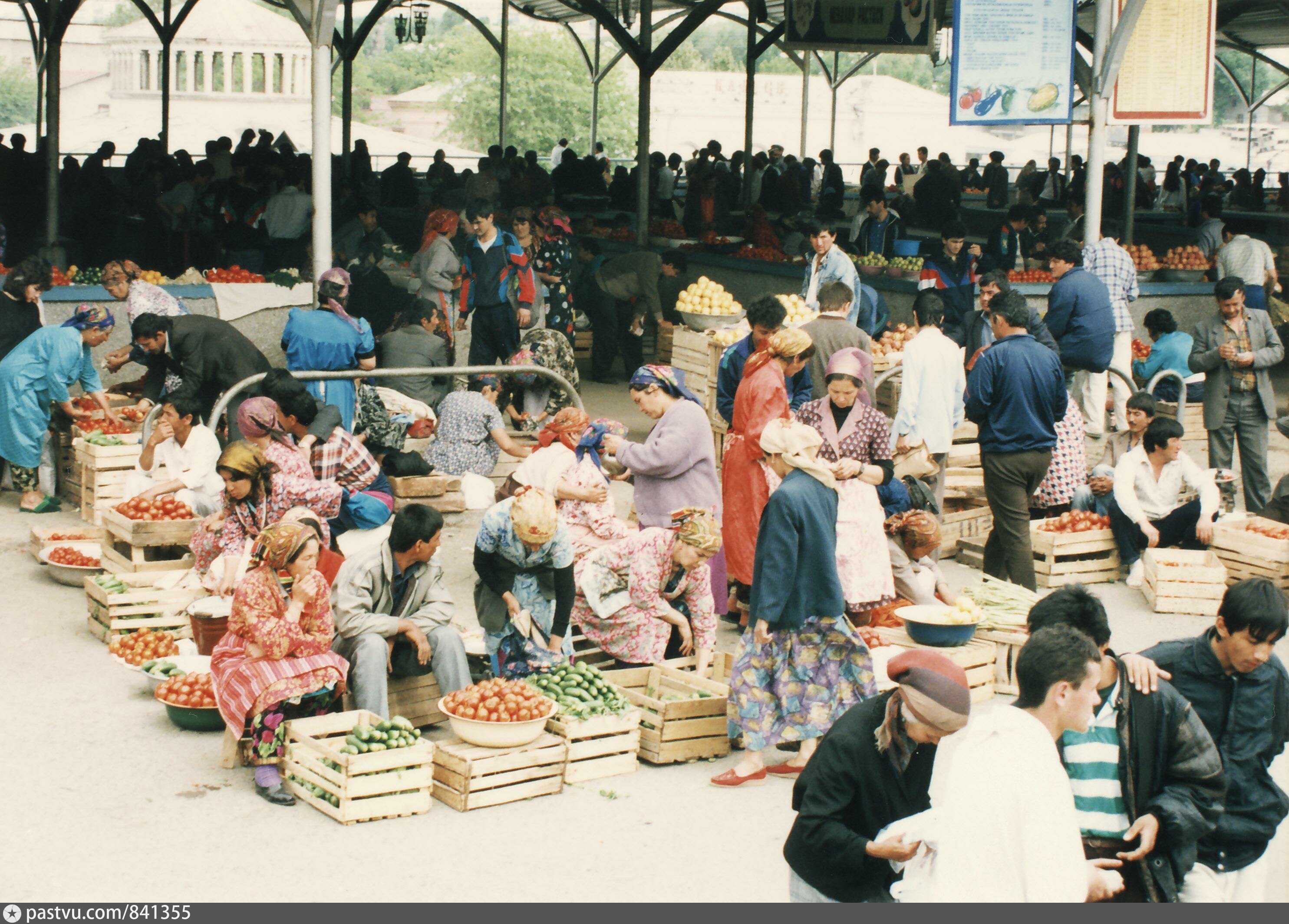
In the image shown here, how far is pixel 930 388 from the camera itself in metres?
8.73

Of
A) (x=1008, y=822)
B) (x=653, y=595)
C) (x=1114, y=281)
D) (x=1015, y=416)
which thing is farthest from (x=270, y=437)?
(x=1114, y=281)

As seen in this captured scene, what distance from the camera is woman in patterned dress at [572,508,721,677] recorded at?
6715mm

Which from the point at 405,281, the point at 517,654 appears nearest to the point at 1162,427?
the point at 517,654

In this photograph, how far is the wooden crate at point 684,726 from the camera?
612 cm

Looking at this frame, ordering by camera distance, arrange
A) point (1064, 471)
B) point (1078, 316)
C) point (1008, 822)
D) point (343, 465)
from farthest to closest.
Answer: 1. point (1078, 316)
2. point (1064, 471)
3. point (343, 465)
4. point (1008, 822)

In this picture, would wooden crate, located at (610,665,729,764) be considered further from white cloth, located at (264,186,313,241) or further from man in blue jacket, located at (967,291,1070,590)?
white cloth, located at (264,186,313,241)

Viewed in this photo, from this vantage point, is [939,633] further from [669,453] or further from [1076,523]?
[1076,523]

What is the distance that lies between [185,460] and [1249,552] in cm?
578

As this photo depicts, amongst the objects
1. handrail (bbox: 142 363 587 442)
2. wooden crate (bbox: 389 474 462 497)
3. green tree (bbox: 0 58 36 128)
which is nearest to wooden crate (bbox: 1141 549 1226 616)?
handrail (bbox: 142 363 587 442)

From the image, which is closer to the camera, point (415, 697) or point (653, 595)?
point (415, 697)

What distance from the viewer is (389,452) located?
9.47m

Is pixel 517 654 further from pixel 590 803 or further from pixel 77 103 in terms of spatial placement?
pixel 77 103

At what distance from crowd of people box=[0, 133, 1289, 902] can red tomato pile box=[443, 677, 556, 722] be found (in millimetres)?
406

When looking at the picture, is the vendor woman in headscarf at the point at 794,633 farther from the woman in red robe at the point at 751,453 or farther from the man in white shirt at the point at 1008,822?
the man in white shirt at the point at 1008,822
